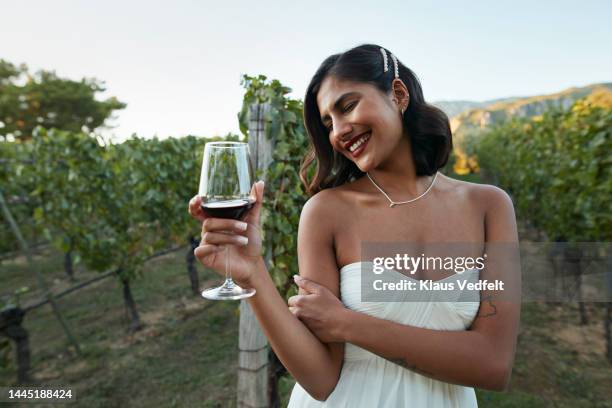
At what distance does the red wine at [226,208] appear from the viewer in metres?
1.24

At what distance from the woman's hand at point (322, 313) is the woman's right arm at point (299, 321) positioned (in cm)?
2

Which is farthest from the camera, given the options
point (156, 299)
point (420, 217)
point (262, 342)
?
point (156, 299)

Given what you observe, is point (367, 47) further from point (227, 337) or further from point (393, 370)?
point (227, 337)

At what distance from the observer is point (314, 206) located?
1.59 metres

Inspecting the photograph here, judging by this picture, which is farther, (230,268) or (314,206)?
(314,206)

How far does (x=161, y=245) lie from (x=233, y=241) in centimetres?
669

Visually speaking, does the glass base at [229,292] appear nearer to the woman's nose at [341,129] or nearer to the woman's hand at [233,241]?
the woman's hand at [233,241]

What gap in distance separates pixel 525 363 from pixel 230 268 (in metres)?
5.08

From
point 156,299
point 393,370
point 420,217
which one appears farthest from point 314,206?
point 156,299

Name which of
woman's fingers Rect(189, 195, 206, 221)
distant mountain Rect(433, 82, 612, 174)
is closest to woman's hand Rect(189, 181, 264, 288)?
woman's fingers Rect(189, 195, 206, 221)

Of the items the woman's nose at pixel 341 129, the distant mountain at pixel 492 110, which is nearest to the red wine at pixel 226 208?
the woman's nose at pixel 341 129

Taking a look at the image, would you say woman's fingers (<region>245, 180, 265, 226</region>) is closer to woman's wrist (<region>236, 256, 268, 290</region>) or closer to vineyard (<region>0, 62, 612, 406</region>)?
woman's wrist (<region>236, 256, 268, 290</region>)

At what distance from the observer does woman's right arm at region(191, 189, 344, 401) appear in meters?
1.31

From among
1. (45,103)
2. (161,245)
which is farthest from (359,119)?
(45,103)
